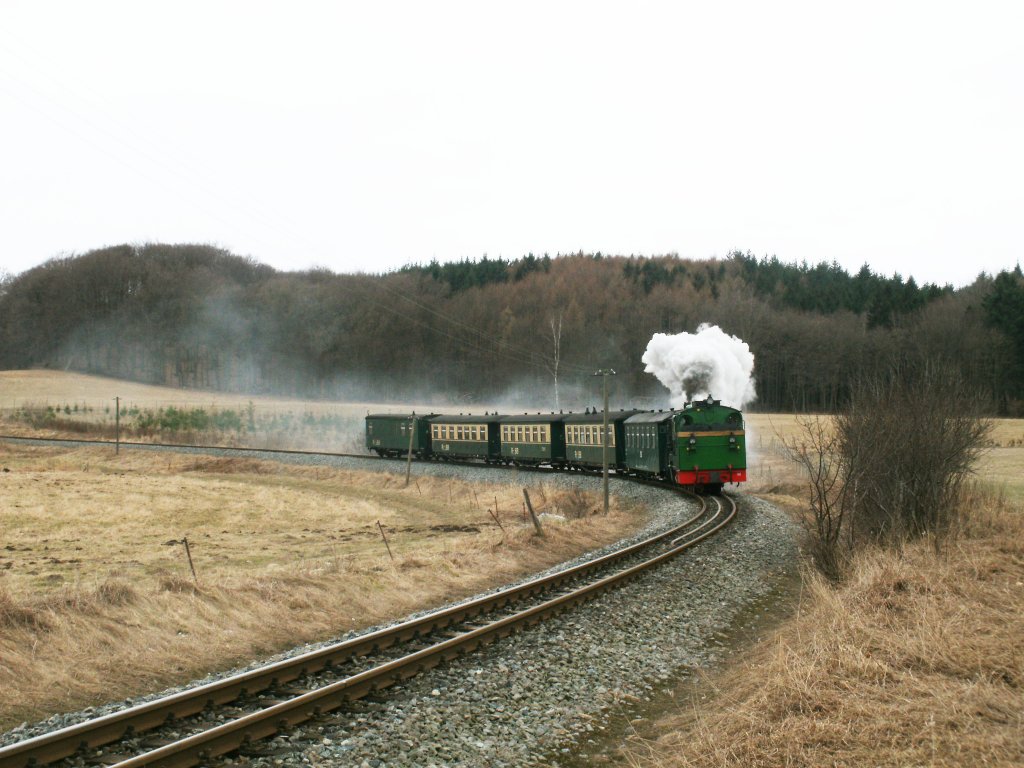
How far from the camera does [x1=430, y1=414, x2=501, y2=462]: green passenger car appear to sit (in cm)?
4650

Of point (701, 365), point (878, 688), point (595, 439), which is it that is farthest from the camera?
point (595, 439)

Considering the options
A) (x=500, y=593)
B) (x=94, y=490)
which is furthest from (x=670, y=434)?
(x=94, y=490)

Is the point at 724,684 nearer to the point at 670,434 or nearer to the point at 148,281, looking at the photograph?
the point at 670,434

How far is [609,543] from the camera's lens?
1998cm

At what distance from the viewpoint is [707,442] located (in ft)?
92.4

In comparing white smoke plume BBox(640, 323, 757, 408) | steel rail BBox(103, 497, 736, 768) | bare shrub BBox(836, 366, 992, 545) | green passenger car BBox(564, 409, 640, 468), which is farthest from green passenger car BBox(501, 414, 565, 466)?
steel rail BBox(103, 497, 736, 768)

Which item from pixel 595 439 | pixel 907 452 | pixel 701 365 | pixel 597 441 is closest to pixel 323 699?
pixel 907 452

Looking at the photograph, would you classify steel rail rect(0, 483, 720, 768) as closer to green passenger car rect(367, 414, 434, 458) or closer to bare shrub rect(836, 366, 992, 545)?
bare shrub rect(836, 366, 992, 545)

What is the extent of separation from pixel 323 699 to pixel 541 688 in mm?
2467

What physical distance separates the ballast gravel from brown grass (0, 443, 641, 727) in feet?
3.77

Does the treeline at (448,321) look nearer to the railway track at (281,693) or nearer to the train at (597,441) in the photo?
the train at (597,441)

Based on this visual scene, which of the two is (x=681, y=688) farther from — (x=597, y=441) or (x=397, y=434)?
(x=397, y=434)

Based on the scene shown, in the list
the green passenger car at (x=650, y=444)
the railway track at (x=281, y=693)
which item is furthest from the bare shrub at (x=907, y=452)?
the green passenger car at (x=650, y=444)

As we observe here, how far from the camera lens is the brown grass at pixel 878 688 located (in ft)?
21.4
